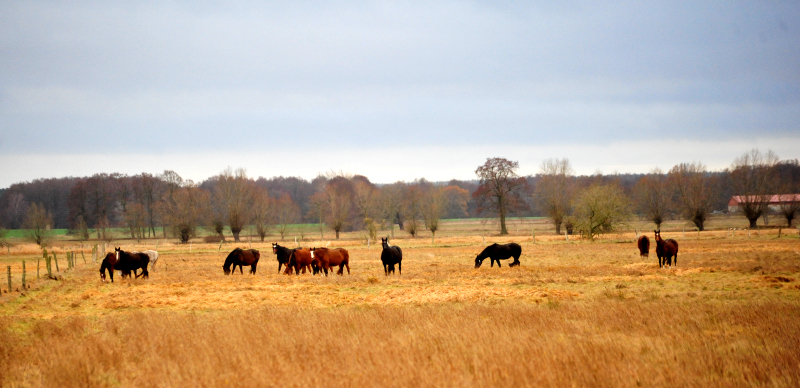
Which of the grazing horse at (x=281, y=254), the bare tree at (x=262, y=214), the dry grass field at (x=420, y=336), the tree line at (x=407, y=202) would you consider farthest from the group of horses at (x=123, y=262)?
the bare tree at (x=262, y=214)

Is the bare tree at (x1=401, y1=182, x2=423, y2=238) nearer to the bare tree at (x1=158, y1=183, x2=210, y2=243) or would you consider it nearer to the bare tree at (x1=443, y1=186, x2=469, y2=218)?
the bare tree at (x1=158, y1=183, x2=210, y2=243)

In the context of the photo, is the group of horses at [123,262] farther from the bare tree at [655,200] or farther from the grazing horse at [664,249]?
the bare tree at [655,200]

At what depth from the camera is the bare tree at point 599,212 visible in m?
49.0

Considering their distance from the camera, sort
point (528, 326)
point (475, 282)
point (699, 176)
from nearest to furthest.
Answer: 1. point (528, 326)
2. point (475, 282)
3. point (699, 176)

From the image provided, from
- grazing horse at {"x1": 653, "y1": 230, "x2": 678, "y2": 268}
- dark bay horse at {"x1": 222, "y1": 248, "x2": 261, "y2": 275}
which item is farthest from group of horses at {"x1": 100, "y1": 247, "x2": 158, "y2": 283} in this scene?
grazing horse at {"x1": 653, "y1": 230, "x2": 678, "y2": 268}

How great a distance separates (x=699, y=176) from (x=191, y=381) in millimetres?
77178

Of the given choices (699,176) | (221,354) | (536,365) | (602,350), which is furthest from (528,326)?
(699,176)

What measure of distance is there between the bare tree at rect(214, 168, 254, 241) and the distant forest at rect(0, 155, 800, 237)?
0.46 feet

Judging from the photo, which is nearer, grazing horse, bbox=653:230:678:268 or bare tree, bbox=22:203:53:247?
grazing horse, bbox=653:230:678:268

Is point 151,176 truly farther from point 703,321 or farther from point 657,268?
point 703,321

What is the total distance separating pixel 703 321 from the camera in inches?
427

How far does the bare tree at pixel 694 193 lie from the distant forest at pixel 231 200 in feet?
3.84

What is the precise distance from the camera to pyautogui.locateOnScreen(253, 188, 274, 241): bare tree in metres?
76.0

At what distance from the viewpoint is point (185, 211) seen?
7062 centimetres
